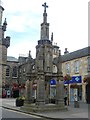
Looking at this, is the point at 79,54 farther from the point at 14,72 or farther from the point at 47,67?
the point at 14,72

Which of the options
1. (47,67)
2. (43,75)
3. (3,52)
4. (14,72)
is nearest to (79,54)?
(47,67)

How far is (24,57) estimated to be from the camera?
232 feet

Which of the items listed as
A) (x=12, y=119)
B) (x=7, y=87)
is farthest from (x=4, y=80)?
(x=12, y=119)

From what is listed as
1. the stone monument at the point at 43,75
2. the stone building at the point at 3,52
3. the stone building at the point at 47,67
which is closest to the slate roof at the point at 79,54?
the stone building at the point at 47,67

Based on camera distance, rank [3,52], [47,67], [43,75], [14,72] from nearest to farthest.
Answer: [43,75], [47,67], [3,52], [14,72]

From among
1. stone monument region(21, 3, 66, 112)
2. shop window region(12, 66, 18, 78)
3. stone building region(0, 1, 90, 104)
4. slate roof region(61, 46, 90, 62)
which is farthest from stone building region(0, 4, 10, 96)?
stone monument region(21, 3, 66, 112)

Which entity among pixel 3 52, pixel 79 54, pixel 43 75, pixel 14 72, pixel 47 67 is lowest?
pixel 43 75

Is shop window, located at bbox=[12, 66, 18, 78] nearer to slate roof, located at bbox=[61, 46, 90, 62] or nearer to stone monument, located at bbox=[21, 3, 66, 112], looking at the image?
slate roof, located at bbox=[61, 46, 90, 62]

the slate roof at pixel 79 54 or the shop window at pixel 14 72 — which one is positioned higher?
the slate roof at pixel 79 54

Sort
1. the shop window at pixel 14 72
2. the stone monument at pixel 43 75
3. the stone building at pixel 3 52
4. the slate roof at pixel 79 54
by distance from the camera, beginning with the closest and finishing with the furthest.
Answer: the stone monument at pixel 43 75 → the slate roof at pixel 79 54 → the stone building at pixel 3 52 → the shop window at pixel 14 72

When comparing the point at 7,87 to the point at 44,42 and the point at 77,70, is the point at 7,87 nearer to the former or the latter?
the point at 77,70

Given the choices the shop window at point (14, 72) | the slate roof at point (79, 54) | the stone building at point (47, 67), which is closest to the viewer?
the stone building at point (47, 67)

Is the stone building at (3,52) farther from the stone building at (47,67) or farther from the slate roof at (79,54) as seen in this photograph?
the slate roof at (79,54)

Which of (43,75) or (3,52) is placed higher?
(3,52)
